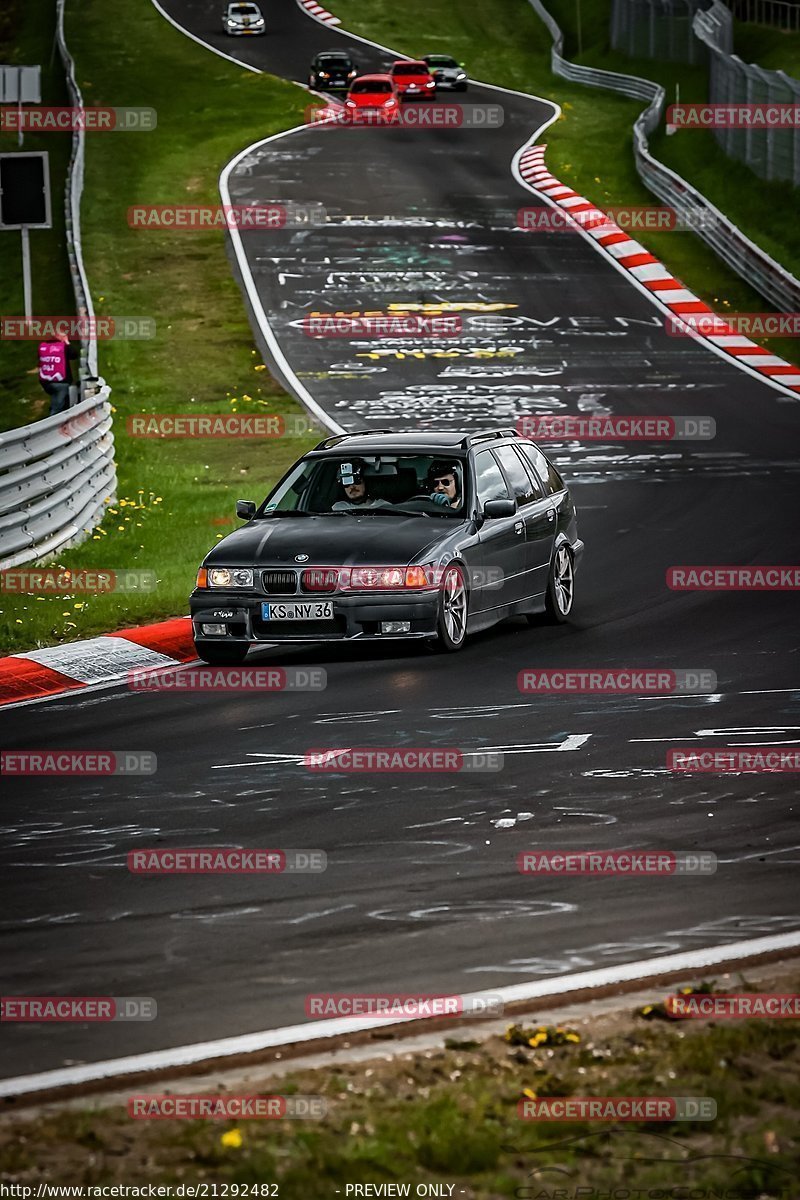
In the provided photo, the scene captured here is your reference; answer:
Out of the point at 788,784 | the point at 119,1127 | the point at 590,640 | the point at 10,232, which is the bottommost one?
the point at 10,232

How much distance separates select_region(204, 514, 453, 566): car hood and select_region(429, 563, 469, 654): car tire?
27cm

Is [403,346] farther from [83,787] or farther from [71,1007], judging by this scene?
[71,1007]

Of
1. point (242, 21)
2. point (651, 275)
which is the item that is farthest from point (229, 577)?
point (242, 21)

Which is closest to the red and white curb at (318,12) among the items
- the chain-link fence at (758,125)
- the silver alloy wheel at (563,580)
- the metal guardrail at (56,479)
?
the chain-link fence at (758,125)

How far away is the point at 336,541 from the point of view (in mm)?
13992

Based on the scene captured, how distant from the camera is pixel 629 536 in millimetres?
19844

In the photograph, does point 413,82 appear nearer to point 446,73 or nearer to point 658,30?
point 446,73

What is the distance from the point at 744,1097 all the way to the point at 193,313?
30.9m

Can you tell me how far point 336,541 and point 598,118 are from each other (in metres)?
42.8

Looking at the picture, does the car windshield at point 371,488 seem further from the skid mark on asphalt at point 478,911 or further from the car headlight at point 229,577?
the skid mark on asphalt at point 478,911

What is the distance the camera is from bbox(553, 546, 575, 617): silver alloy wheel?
15703mm

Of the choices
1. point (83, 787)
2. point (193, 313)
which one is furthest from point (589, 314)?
point (83, 787)

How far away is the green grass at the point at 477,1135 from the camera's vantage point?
17.1ft

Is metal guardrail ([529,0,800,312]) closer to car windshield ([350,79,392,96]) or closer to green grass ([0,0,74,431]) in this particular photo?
car windshield ([350,79,392,96])
